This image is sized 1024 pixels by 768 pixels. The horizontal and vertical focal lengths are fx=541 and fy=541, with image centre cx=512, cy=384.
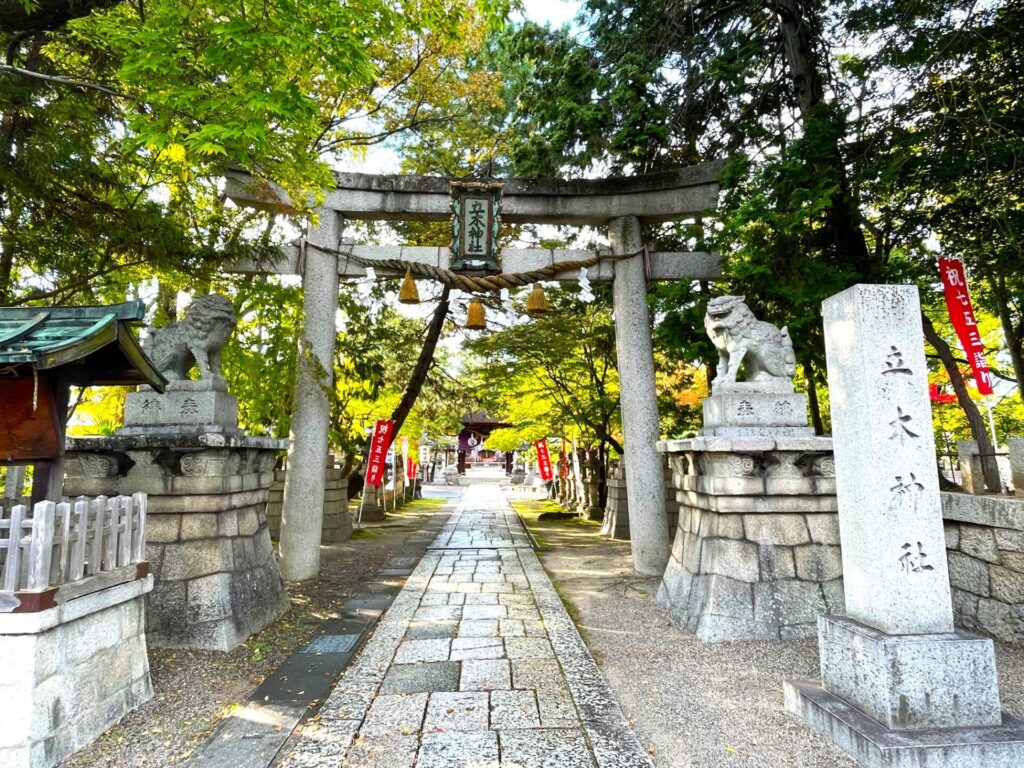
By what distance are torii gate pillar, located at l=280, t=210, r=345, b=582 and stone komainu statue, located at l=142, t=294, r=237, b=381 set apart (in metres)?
2.30

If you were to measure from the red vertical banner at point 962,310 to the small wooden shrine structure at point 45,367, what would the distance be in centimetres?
995

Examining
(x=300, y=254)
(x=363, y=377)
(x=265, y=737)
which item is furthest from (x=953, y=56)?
(x=363, y=377)

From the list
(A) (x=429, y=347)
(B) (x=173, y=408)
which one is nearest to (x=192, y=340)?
(B) (x=173, y=408)

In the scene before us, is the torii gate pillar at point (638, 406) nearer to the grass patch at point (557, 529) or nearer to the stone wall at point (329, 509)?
the grass patch at point (557, 529)

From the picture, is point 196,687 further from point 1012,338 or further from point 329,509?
point 1012,338

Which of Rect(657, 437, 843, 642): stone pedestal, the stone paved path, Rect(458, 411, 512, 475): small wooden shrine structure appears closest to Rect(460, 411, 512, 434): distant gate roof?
Rect(458, 411, 512, 475): small wooden shrine structure

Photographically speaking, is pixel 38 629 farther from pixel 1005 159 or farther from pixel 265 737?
pixel 1005 159

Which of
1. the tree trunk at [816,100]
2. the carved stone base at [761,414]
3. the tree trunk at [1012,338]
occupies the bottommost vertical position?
the carved stone base at [761,414]

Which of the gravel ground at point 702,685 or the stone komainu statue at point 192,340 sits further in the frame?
the stone komainu statue at point 192,340

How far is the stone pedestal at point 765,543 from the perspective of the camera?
5.08 m

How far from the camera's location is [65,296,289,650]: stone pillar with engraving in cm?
489

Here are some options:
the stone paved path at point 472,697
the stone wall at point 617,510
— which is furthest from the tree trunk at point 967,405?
the stone paved path at point 472,697

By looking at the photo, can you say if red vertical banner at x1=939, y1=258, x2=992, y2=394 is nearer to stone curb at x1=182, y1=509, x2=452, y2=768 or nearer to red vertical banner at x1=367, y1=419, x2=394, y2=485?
stone curb at x1=182, y1=509, x2=452, y2=768

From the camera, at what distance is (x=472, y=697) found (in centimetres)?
383
